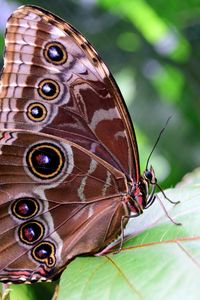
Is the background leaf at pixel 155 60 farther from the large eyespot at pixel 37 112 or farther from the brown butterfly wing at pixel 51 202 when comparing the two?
the large eyespot at pixel 37 112

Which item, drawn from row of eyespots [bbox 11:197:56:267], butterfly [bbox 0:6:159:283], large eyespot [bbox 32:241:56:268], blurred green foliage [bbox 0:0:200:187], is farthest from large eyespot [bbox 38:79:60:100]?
blurred green foliage [bbox 0:0:200:187]

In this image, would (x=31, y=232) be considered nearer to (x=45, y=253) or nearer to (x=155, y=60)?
(x=45, y=253)

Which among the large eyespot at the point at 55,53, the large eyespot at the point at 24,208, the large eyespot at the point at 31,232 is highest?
the large eyespot at the point at 55,53

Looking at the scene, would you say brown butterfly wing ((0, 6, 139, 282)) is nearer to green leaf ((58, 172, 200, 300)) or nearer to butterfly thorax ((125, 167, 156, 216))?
butterfly thorax ((125, 167, 156, 216))

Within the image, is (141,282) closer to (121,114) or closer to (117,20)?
(121,114)

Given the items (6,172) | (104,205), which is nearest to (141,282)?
(104,205)

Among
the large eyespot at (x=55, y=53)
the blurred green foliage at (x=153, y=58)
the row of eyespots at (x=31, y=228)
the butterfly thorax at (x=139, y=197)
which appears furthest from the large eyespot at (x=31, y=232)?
the blurred green foliage at (x=153, y=58)

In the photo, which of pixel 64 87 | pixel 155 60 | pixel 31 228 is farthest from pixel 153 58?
pixel 31 228
